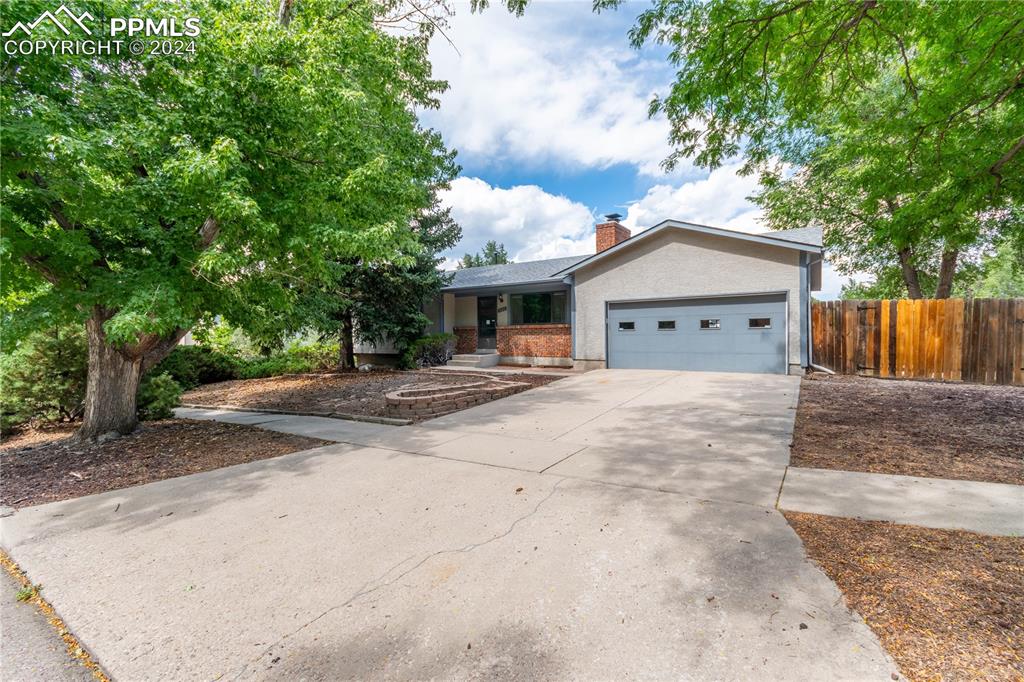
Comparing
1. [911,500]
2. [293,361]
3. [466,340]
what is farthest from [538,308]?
[911,500]

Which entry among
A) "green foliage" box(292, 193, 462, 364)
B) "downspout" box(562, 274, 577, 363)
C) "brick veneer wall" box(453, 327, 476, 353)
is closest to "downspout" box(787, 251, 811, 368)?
"downspout" box(562, 274, 577, 363)

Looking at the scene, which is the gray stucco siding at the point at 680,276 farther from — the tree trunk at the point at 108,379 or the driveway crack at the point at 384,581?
the tree trunk at the point at 108,379

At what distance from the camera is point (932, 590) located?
2387 millimetres

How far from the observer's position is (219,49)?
17.5ft

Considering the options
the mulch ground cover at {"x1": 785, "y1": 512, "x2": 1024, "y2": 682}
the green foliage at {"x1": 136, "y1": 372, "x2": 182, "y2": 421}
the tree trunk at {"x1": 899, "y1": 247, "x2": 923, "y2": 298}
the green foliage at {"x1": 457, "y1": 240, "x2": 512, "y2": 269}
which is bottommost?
the mulch ground cover at {"x1": 785, "y1": 512, "x2": 1024, "y2": 682}

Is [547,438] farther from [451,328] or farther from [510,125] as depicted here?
[451,328]

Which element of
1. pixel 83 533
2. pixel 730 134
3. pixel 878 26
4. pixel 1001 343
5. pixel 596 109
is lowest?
pixel 83 533

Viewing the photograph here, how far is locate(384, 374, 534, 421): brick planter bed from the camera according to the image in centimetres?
773

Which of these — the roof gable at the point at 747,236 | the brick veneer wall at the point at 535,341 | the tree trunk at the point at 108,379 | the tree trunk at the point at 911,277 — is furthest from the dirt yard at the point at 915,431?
the tree trunk at the point at 911,277

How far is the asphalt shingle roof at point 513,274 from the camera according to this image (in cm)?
1608

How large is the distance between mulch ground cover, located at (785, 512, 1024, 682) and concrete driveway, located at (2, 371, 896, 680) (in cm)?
15

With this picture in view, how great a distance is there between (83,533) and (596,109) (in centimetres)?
982

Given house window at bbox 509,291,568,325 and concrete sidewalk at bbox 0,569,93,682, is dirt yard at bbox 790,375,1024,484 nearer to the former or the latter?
concrete sidewalk at bbox 0,569,93,682

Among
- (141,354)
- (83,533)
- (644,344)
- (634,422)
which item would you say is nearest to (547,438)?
(634,422)
